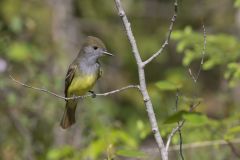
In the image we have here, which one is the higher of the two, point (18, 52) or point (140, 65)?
point (18, 52)

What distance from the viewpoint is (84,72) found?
207 inches

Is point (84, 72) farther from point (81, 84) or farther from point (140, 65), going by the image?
point (140, 65)

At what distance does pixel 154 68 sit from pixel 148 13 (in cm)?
105

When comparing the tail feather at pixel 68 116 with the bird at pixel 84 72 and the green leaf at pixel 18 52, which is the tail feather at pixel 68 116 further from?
the green leaf at pixel 18 52

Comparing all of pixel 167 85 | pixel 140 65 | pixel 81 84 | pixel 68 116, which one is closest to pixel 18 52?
pixel 68 116

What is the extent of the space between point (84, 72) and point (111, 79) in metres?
5.35

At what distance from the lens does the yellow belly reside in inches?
203

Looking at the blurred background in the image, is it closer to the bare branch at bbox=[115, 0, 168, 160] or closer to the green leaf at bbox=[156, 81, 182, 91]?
the green leaf at bbox=[156, 81, 182, 91]

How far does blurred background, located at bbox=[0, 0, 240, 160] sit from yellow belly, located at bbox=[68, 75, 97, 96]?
48 centimetres

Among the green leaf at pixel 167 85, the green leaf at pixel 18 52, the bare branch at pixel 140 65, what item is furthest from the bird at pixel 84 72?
the green leaf at pixel 18 52

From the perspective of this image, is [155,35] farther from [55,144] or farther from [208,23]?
[55,144]

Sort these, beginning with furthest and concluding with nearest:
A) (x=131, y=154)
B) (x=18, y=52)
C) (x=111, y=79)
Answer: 1. (x=111, y=79)
2. (x=18, y=52)
3. (x=131, y=154)

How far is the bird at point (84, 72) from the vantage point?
16.7 ft

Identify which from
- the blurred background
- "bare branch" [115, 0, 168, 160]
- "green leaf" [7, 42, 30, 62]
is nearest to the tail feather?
the blurred background
